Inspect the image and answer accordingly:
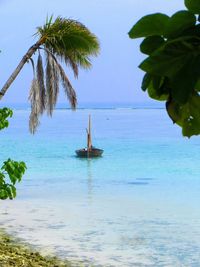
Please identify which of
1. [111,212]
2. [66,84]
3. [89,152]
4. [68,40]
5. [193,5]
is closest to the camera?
[193,5]

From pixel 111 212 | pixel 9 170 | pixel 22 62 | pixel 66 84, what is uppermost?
pixel 22 62

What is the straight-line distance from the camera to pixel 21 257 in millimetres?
7941

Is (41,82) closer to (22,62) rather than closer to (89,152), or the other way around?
(22,62)

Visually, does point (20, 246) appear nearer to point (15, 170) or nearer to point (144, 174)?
point (15, 170)

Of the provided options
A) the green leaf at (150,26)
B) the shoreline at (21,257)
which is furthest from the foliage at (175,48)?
the shoreline at (21,257)

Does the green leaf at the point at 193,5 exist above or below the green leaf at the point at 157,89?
above

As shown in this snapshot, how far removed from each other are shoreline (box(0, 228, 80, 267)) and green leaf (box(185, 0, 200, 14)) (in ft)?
21.9

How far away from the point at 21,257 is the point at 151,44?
7702mm

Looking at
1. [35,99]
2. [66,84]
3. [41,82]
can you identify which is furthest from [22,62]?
[66,84]

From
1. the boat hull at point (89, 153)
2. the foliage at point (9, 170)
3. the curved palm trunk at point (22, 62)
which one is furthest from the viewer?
the boat hull at point (89, 153)

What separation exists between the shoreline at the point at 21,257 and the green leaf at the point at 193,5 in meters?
6.69

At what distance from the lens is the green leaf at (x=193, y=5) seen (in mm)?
464

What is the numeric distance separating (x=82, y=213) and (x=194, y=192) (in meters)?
6.02

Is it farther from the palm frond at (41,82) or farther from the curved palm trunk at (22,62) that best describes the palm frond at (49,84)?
the curved palm trunk at (22,62)
